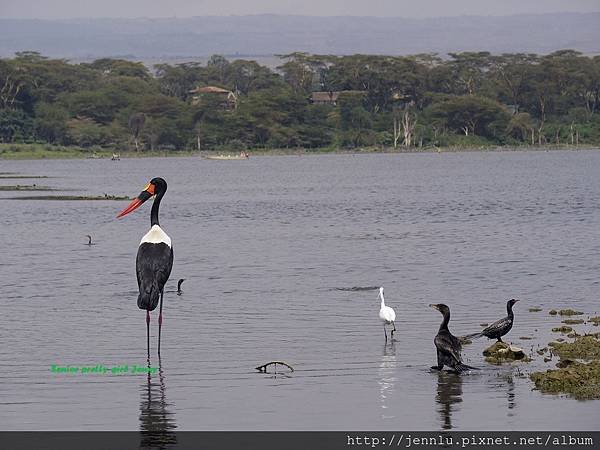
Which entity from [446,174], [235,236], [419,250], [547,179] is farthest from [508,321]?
[446,174]

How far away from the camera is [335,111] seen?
14225 centimetres

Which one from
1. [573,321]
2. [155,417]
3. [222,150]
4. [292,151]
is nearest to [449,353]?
[155,417]

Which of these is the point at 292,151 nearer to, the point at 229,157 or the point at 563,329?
the point at 229,157

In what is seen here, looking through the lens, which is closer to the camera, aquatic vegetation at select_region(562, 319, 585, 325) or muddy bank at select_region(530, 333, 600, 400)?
muddy bank at select_region(530, 333, 600, 400)

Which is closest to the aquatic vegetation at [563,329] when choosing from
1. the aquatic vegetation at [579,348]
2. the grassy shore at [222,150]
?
the aquatic vegetation at [579,348]

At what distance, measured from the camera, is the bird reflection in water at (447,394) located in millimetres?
12491

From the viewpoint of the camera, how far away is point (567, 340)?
16.9m

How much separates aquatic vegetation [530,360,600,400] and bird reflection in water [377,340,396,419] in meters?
1.55

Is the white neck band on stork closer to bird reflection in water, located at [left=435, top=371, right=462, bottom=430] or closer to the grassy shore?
bird reflection in water, located at [left=435, top=371, right=462, bottom=430]

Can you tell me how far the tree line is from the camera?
460 feet

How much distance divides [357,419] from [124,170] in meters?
92.9

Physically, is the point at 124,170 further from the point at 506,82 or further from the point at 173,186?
the point at 506,82

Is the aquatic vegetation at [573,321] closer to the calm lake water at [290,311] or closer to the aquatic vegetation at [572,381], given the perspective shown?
the calm lake water at [290,311]

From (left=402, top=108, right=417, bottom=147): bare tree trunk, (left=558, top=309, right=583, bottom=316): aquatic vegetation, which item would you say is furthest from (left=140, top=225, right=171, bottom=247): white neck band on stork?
(left=402, top=108, right=417, bottom=147): bare tree trunk
